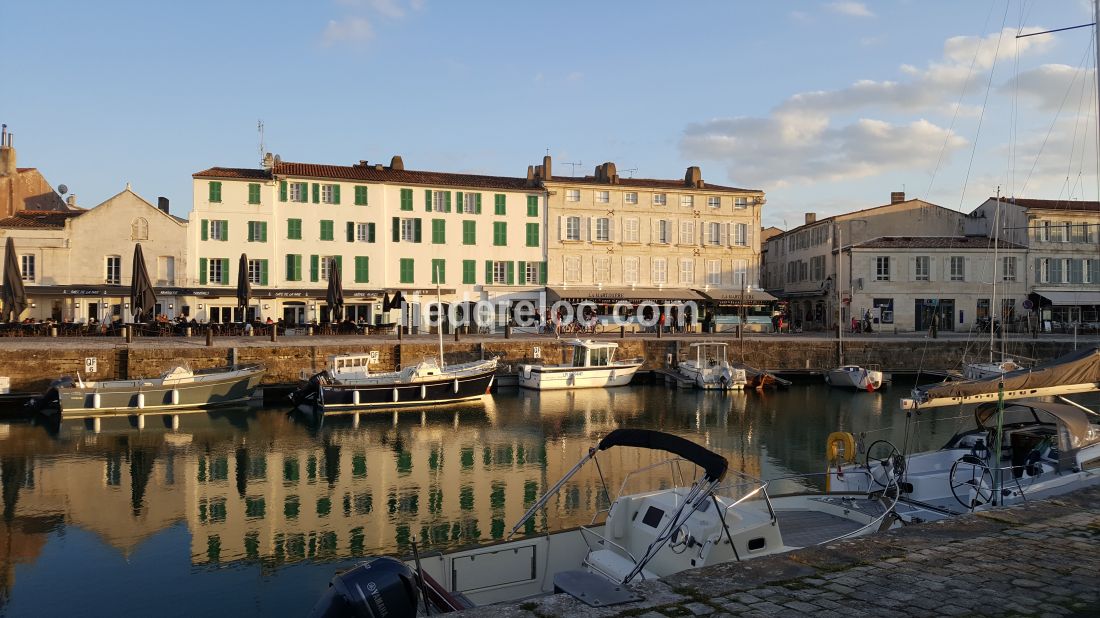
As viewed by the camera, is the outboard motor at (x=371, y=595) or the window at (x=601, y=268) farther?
the window at (x=601, y=268)

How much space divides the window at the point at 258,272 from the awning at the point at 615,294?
15710 mm

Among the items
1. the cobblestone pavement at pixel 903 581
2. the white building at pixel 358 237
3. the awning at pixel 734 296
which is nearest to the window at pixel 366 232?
the white building at pixel 358 237

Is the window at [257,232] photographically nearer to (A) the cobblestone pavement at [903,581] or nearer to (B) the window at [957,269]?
(A) the cobblestone pavement at [903,581]

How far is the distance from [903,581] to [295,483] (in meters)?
14.0

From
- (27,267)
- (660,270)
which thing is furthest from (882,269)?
(27,267)

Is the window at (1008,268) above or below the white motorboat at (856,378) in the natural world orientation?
above

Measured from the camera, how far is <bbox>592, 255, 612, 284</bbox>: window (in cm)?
4481

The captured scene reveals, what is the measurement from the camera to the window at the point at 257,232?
3969 centimetres

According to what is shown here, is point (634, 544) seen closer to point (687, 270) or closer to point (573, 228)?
point (573, 228)

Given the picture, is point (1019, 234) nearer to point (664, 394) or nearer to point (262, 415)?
point (664, 394)

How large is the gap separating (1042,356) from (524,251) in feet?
89.2

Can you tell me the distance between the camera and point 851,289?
4469 centimetres

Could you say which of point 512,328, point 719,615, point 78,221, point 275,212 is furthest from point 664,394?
point 78,221

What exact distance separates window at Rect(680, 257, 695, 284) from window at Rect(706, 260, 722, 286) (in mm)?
995
